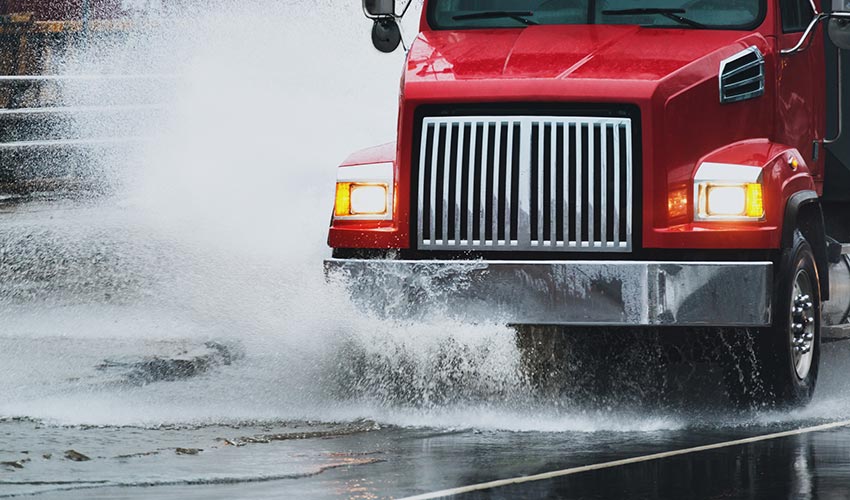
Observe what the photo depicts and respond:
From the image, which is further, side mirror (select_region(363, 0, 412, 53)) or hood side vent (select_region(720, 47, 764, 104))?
side mirror (select_region(363, 0, 412, 53))

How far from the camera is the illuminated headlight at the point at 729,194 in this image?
10.3 m

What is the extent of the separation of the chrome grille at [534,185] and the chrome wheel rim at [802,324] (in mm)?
1136

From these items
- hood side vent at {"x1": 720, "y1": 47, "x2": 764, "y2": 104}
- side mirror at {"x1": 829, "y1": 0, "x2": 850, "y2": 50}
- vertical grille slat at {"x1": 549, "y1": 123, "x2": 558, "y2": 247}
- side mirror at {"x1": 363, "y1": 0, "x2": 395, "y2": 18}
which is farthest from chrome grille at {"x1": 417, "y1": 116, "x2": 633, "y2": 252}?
side mirror at {"x1": 363, "y1": 0, "x2": 395, "y2": 18}

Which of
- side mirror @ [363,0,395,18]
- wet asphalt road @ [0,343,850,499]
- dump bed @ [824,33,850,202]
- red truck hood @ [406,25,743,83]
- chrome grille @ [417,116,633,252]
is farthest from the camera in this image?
dump bed @ [824,33,850,202]

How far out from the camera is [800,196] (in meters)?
10.8

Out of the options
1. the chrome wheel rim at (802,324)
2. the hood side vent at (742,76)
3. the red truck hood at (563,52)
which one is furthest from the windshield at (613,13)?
the chrome wheel rim at (802,324)

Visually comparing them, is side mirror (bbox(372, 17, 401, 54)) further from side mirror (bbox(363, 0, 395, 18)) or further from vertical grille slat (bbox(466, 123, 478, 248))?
vertical grille slat (bbox(466, 123, 478, 248))

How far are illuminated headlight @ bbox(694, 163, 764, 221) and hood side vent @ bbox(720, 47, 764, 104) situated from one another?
0.47m

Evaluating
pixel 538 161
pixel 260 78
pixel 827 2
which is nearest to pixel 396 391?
pixel 538 161

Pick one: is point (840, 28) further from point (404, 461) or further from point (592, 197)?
point (404, 461)

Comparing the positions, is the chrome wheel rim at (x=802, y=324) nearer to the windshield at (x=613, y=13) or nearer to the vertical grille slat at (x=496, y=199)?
the windshield at (x=613, y=13)

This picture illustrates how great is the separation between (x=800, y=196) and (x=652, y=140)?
3.25 ft

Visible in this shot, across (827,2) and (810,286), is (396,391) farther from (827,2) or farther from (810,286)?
(827,2)

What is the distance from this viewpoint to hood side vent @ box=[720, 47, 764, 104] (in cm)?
1069
